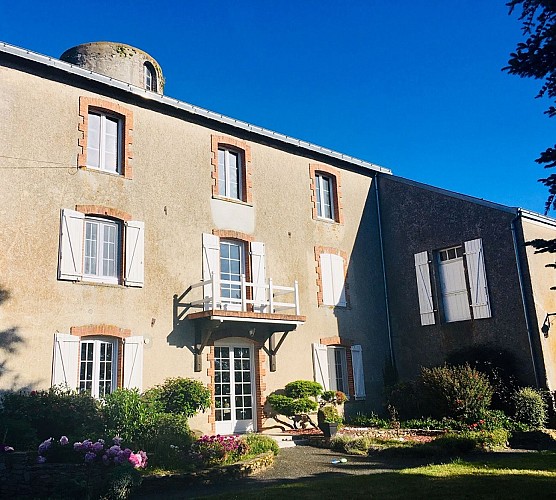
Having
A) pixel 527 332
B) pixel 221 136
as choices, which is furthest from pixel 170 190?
pixel 527 332

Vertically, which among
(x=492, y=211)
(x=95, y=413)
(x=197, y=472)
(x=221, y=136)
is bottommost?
(x=197, y=472)

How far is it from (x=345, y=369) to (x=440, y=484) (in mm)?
8206

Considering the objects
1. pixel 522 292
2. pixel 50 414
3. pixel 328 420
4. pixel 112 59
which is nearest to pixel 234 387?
pixel 328 420

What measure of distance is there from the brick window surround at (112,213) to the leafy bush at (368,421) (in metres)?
6.85

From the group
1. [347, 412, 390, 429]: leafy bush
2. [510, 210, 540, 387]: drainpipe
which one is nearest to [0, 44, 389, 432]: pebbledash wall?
[347, 412, 390, 429]: leafy bush

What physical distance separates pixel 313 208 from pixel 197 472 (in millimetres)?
8925

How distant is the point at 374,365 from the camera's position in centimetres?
1619

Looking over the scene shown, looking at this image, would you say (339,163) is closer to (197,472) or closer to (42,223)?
(42,223)

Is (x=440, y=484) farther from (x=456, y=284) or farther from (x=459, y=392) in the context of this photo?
(x=456, y=284)

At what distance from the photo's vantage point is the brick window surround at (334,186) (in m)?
16.2

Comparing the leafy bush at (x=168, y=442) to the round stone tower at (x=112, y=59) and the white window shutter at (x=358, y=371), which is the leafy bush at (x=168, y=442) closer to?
the white window shutter at (x=358, y=371)

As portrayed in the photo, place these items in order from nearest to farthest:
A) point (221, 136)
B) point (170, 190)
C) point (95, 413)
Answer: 1. point (95, 413)
2. point (170, 190)
3. point (221, 136)

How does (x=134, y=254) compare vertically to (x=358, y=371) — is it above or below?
above

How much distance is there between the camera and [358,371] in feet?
51.4
